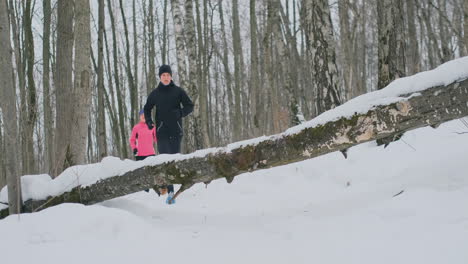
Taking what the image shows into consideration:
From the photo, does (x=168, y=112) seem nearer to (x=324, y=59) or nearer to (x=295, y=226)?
(x=324, y=59)

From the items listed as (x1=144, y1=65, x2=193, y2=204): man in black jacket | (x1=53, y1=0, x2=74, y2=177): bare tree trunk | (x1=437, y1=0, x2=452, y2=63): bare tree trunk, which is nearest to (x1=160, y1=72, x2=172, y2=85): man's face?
(x1=144, y1=65, x2=193, y2=204): man in black jacket

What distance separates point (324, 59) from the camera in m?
5.78

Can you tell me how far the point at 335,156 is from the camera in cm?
569

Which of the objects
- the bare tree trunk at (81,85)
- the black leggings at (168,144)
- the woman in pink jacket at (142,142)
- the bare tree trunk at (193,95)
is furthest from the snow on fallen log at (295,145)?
the bare tree trunk at (193,95)

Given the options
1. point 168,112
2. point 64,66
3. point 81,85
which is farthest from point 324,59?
point 64,66

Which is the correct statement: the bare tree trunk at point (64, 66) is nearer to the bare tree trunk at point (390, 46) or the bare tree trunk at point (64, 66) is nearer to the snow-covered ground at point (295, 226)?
the snow-covered ground at point (295, 226)

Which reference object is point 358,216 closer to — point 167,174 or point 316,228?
point 316,228

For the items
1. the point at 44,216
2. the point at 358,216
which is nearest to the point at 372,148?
the point at 358,216

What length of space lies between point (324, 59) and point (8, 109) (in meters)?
4.37

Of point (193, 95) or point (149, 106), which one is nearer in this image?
point (149, 106)

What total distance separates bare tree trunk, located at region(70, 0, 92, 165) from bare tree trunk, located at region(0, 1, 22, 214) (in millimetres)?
1104

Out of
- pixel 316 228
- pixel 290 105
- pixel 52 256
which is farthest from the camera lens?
pixel 290 105

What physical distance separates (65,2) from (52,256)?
353 centimetres

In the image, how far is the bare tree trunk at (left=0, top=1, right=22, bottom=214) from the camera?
3.08 meters
